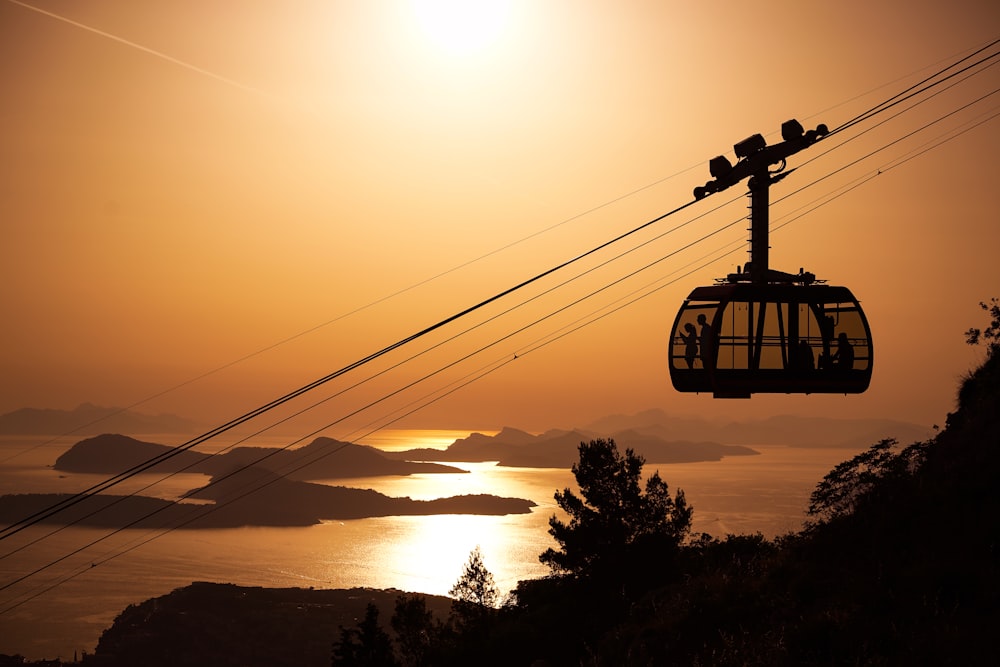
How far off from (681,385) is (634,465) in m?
34.5

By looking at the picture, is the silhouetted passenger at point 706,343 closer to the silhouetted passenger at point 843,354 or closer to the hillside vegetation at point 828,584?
the silhouetted passenger at point 843,354

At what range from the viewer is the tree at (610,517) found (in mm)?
47781

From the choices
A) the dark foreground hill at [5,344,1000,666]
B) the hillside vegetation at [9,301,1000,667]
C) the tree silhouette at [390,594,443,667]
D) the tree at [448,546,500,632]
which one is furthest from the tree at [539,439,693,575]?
the tree silhouette at [390,594,443,667]

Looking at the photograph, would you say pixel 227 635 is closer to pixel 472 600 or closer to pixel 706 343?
pixel 472 600

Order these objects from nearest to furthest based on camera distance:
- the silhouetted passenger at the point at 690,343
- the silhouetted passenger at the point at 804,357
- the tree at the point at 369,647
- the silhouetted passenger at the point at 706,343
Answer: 1. the silhouetted passenger at the point at 706,343
2. the silhouetted passenger at the point at 804,357
3. the silhouetted passenger at the point at 690,343
4. the tree at the point at 369,647

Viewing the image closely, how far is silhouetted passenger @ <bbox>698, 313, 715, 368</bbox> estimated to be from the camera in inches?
655

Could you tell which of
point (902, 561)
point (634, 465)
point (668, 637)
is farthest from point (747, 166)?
point (634, 465)

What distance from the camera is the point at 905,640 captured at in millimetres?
15117

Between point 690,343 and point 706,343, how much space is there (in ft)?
2.51

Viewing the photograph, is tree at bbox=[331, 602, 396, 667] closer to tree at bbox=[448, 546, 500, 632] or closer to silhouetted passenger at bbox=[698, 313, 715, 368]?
tree at bbox=[448, 546, 500, 632]

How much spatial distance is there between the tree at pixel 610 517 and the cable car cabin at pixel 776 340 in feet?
102

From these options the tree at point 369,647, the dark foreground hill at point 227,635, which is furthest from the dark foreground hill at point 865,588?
the dark foreground hill at point 227,635

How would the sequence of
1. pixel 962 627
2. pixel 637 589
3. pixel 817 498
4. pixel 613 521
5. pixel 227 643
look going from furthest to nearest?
pixel 227 643, pixel 613 521, pixel 637 589, pixel 817 498, pixel 962 627

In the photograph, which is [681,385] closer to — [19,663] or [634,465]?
[634,465]
